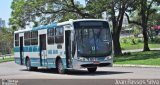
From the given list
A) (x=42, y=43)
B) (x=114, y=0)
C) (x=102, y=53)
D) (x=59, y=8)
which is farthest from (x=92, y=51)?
(x=59, y=8)

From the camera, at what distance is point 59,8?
4950 centimetres

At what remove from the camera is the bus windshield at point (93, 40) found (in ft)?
82.6

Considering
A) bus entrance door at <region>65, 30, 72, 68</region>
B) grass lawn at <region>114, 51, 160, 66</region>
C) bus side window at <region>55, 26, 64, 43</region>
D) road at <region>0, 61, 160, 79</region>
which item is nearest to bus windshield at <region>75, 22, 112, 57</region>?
bus entrance door at <region>65, 30, 72, 68</region>

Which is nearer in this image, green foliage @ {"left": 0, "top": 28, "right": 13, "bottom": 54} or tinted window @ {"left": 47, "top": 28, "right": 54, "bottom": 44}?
tinted window @ {"left": 47, "top": 28, "right": 54, "bottom": 44}

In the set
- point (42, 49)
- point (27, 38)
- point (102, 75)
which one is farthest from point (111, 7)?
point (102, 75)

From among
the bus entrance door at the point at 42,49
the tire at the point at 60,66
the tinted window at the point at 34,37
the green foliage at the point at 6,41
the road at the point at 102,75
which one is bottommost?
the road at the point at 102,75

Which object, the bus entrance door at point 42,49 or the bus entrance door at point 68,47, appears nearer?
the bus entrance door at point 68,47

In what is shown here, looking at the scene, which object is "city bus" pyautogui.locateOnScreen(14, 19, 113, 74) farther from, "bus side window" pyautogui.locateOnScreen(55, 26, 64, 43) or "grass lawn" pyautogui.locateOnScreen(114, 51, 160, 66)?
"grass lawn" pyautogui.locateOnScreen(114, 51, 160, 66)

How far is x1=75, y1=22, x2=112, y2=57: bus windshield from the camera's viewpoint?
82.6 feet

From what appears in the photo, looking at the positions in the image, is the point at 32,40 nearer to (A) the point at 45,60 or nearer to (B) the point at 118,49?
(A) the point at 45,60

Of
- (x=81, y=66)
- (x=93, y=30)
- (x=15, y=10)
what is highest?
(x=15, y=10)

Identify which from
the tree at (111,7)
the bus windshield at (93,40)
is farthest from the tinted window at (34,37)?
the tree at (111,7)

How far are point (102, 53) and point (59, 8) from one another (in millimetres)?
24739

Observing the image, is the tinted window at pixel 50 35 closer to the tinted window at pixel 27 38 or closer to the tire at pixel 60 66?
the tire at pixel 60 66
